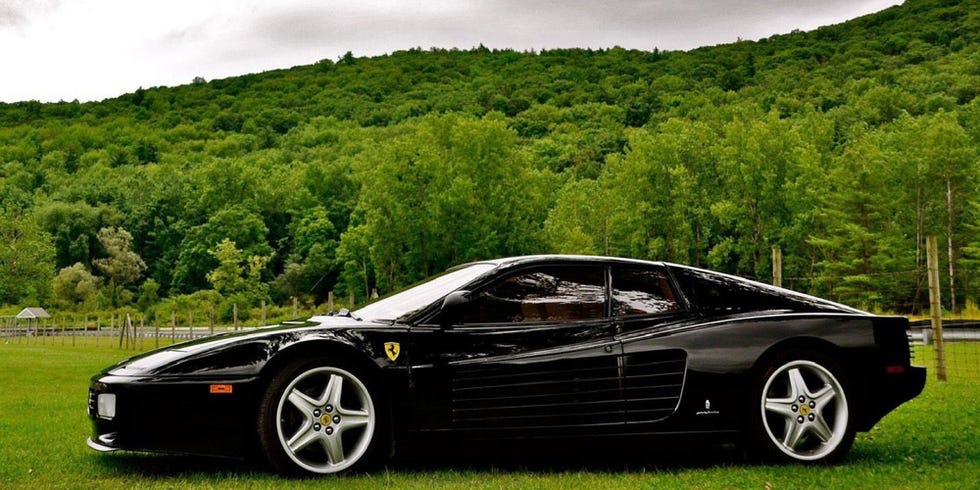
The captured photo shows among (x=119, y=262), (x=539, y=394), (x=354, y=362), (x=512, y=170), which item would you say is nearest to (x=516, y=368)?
(x=539, y=394)

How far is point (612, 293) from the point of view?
6207 millimetres

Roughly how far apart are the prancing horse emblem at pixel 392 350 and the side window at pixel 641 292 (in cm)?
141

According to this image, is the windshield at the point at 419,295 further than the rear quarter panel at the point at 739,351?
Yes

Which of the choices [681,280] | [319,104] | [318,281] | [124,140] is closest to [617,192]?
[318,281]

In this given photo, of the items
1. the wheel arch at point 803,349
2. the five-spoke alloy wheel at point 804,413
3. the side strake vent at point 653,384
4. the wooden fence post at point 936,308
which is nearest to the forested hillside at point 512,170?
the wooden fence post at point 936,308

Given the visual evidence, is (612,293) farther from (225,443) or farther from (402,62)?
(402,62)

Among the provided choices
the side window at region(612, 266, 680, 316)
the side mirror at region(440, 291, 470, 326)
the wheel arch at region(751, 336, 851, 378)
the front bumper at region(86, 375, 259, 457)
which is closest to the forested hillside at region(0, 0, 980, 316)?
the wheel arch at region(751, 336, 851, 378)

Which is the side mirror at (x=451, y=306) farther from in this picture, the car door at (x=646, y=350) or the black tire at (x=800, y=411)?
the black tire at (x=800, y=411)

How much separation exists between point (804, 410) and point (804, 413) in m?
0.02

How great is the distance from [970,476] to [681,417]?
170 centimetres

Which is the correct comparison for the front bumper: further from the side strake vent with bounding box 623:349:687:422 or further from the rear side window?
the rear side window

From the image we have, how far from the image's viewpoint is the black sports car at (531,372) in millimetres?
5512

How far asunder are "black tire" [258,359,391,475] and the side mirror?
588 mm

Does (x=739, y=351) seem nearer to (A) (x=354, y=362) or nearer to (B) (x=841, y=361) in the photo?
(B) (x=841, y=361)
